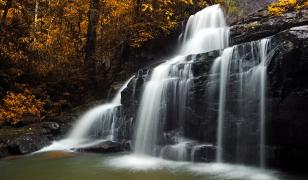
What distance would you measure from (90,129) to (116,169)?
177 inches

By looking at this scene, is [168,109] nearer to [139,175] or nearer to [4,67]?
[139,175]

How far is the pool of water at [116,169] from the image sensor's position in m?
7.90

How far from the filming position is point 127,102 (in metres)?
12.3

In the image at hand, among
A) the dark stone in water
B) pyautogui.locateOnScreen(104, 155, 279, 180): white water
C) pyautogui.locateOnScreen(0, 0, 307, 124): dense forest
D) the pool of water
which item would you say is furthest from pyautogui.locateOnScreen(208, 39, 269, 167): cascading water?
pyautogui.locateOnScreen(0, 0, 307, 124): dense forest

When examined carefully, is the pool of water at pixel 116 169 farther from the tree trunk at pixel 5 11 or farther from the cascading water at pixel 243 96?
the tree trunk at pixel 5 11

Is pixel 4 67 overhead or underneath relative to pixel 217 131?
overhead

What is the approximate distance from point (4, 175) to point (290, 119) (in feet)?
22.0

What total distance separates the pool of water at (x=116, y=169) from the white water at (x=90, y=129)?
5.47 feet

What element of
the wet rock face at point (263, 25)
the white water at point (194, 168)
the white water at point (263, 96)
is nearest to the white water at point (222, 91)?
the white water at point (194, 168)

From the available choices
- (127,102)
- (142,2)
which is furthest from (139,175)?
(142,2)

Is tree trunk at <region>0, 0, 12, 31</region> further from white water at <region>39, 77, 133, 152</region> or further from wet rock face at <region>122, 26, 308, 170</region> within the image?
wet rock face at <region>122, 26, 308, 170</region>

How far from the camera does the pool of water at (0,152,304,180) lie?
25.9ft

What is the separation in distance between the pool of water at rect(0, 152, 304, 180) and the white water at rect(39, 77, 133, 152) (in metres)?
1.67

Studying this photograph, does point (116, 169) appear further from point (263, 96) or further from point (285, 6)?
point (285, 6)
